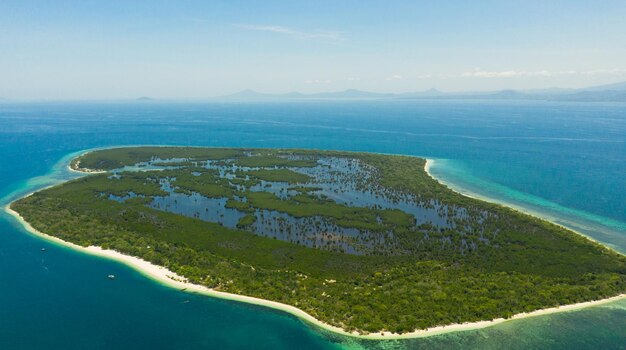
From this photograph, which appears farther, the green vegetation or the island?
the green vegetation

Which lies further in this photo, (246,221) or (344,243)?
(246,221)

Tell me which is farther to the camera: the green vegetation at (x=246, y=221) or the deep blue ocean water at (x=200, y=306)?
the green vegetation at (x=246, y=221)

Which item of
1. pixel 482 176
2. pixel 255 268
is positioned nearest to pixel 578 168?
pixel 482 176

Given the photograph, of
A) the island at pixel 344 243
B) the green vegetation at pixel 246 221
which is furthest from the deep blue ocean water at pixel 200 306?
the green vegetation at pixel 246 221

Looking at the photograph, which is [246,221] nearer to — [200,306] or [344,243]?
Result: [344,243]

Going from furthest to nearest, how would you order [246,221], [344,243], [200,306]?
[246,221] < [344,243] < [200,306]

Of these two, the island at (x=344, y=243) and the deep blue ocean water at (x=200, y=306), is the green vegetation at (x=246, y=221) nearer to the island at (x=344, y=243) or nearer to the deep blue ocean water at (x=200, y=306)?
the island at (x=344, y=243)

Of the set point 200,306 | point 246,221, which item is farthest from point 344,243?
point 200,306

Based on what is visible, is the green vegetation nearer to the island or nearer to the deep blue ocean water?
the island

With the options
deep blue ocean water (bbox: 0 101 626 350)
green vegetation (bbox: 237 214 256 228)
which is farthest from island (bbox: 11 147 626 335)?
deep blue ocean water (bbox: 0 101 626 350)
